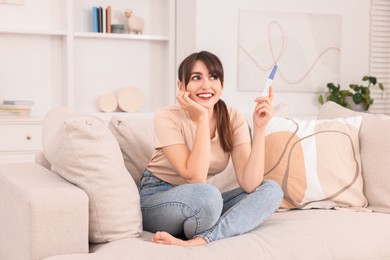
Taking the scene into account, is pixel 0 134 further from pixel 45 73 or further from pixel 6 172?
pixel 6 172

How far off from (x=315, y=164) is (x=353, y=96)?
8.41ft

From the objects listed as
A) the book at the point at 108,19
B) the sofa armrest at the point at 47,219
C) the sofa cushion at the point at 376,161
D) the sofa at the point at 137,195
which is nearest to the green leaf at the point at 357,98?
the book at the point at 108,19

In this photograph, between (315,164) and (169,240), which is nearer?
(169,240)

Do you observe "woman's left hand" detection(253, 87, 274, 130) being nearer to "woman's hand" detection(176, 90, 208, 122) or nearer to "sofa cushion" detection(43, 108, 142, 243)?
"woman's hand" detection(176, 90, 208, 122)

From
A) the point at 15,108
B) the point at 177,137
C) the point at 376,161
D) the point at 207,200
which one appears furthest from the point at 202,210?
the point at 15,108

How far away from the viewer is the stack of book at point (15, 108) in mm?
4285

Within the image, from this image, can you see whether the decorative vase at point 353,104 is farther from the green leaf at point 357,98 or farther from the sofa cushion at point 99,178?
the sofa cushion at point 99,178

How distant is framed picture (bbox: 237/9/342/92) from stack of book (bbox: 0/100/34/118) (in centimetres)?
156

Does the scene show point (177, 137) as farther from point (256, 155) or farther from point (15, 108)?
point (15, 108)

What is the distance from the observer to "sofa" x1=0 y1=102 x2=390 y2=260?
180 centimetres

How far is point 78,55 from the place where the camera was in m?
4.73

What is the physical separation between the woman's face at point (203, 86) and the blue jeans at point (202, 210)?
326mm

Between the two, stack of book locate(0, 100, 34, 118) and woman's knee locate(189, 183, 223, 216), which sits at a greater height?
stack of book locate(0, 100, 34, 118)

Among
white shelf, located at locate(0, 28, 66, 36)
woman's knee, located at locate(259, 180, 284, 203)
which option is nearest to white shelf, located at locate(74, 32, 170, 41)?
white shelf, located at locate(0, 28, 66, 36)
